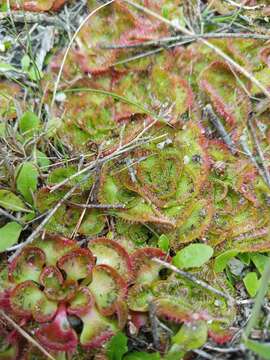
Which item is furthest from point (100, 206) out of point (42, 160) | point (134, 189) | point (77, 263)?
point (42, 160)

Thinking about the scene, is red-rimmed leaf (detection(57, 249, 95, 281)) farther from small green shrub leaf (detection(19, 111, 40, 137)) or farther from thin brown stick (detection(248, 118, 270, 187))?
thin brown stick (detection(248, 118, 270, 187))

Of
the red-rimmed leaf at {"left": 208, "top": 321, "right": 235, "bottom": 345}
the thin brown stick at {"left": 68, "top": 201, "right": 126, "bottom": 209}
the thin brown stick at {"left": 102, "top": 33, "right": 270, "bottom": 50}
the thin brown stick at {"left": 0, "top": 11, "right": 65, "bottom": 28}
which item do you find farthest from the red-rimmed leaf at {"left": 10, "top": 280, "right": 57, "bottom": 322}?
the thin brown stick at {"left": 0, "top": 11, "right": 65, "bottom": 28}

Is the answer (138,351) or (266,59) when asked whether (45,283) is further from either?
(266,59)

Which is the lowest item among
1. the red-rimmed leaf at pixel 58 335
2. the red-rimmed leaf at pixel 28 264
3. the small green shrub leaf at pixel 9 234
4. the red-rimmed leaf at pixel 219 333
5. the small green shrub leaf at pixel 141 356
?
the small green shrub leaf at pixel 141 356

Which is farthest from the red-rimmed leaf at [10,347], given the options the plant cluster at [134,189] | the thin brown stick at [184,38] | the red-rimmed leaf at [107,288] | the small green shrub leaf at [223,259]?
the thin brown stick at [184,38]

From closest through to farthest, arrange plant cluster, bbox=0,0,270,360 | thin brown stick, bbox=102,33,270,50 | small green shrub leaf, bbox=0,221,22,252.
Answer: plant cluster, bbox=0,0,270,360, small green shrub leaf, bbox=0,221,22,252, thin brown stick, bbox=102,33,270,50

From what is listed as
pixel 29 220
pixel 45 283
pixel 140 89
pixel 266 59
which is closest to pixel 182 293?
pixel 45 283

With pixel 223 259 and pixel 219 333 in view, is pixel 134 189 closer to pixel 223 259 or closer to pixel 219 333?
pixel 223 259

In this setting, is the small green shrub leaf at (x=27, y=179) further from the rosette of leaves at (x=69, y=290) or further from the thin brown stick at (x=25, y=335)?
the thin brown stick at (x=25, y=335)
